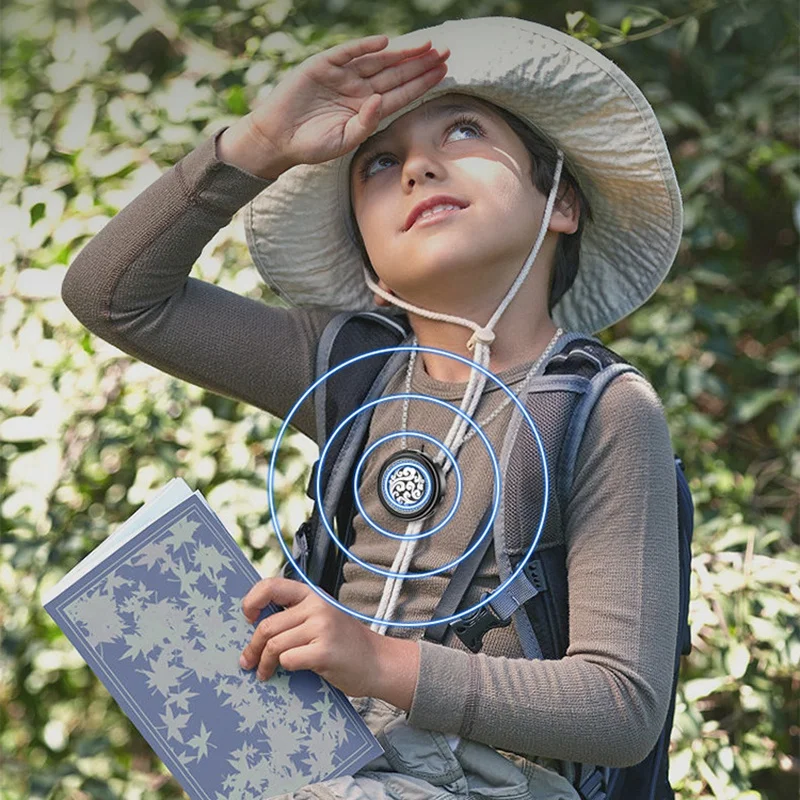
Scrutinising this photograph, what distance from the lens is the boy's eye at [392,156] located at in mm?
1433

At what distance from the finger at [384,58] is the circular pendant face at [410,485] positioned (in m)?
0.42

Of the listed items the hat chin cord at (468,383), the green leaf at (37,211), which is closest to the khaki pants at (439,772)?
the hat chin cord at (468,383)

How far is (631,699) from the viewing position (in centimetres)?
125

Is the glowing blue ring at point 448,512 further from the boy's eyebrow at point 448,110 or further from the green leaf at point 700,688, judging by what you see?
the green leaf at point 700,688

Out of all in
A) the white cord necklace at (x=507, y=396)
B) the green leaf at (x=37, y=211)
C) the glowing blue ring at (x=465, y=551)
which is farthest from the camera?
the green leaf at (x=37, y=211)

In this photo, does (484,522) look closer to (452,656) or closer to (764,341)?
(452,656)

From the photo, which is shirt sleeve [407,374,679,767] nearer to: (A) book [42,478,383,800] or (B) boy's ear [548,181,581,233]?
(A) book [42,478,383,800]

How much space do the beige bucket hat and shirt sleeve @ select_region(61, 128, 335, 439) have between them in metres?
0.09

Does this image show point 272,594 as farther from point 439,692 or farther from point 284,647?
point 439,692

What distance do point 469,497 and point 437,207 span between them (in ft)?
1.04

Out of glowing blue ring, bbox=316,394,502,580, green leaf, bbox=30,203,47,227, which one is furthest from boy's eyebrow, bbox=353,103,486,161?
green leaf, bbox=30,203,47,227

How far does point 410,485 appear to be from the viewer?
133 centimetres

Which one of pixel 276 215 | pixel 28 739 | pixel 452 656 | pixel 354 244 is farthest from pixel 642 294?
→ pixel 28 739

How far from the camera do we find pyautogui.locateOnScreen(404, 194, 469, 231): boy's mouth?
1.36 m
